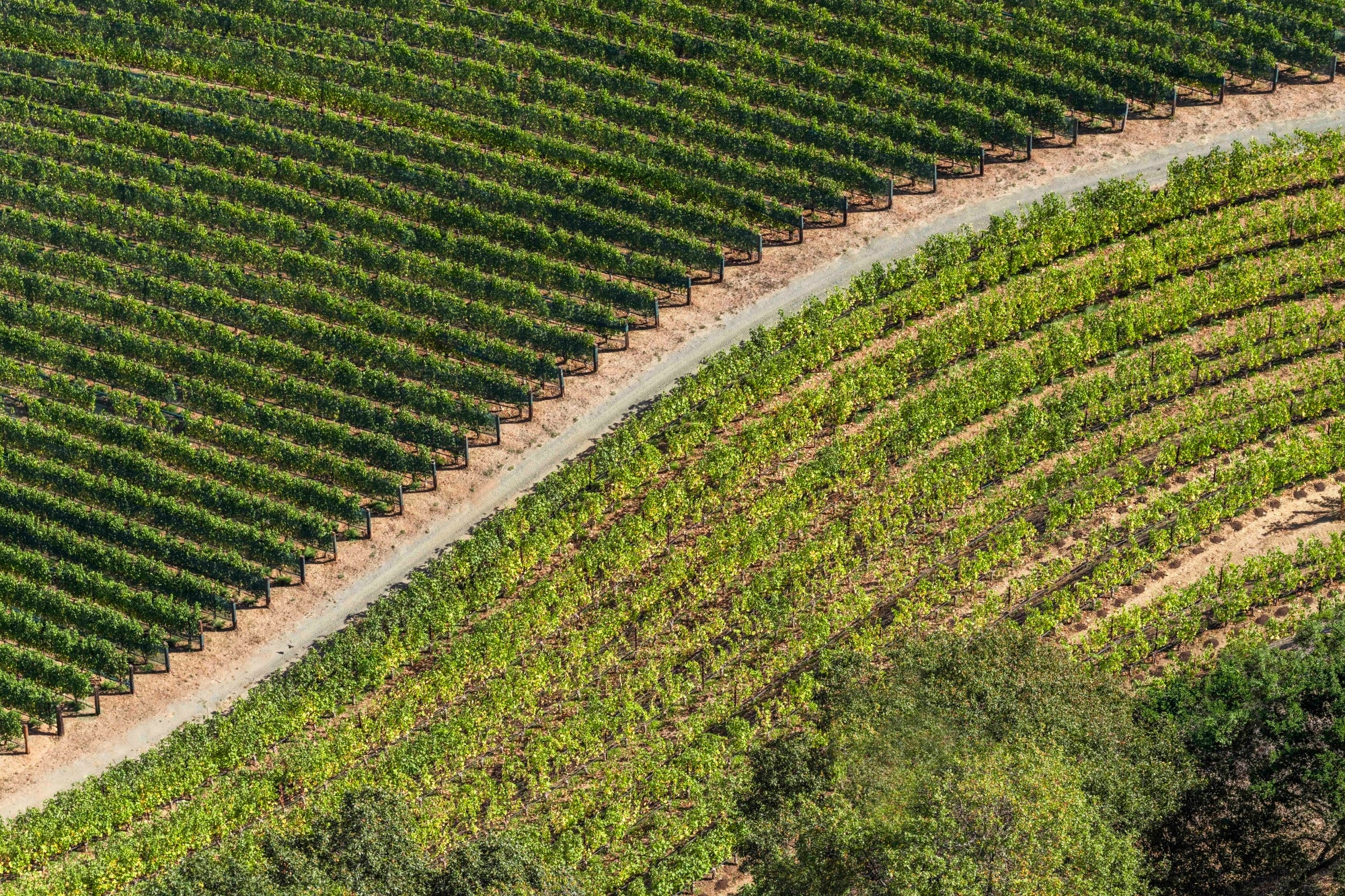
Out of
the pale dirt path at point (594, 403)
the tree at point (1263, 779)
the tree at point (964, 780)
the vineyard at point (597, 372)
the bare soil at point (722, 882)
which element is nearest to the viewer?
the tree at point (964, 780)

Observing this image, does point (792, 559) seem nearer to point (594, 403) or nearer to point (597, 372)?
point (594, 403)

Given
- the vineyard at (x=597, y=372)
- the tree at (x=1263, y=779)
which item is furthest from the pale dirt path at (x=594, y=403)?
the tree at (x=1263, y=779)

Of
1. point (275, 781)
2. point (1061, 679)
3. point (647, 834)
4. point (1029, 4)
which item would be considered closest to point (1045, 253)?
point (1029, 4)

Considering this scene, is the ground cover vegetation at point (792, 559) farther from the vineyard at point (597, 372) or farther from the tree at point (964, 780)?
the tree at point (964, 780)

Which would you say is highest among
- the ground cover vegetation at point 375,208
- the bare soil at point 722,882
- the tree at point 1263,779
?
the ground cover vegetation at point 375,208

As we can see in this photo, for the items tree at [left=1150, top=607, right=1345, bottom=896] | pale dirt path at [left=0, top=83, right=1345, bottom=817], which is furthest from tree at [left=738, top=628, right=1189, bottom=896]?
pale dirt path at [left=0, top=83, right=1345, bottom=817]

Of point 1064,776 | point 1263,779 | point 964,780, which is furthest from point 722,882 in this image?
point 1263,779
